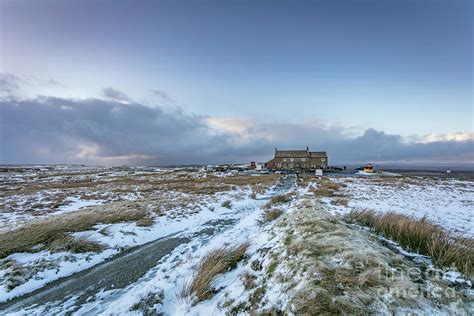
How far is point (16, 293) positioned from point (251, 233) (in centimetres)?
843

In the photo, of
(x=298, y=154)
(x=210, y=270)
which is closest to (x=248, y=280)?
(x=210, y=270)

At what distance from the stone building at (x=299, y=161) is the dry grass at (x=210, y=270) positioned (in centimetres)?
8069

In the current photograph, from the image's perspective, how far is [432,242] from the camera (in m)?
5.56

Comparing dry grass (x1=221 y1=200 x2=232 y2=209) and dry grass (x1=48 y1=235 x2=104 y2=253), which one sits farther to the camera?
dry grass (x1=221 y1=200 x2=232 y2=209)

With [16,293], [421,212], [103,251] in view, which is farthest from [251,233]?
[421,212]

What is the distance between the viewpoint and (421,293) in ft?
11.7

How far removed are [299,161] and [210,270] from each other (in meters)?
84.5

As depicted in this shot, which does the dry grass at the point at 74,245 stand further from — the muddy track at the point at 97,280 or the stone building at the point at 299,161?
the stone building at the point at 299,161

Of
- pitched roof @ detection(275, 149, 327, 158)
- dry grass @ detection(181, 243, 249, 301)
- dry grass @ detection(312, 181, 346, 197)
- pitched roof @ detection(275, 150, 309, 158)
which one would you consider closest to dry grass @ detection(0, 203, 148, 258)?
dry grass @ detection(181, 243, 249, 301)

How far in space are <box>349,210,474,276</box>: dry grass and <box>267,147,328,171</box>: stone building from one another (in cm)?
7823

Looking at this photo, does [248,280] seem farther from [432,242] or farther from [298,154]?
[298,154]

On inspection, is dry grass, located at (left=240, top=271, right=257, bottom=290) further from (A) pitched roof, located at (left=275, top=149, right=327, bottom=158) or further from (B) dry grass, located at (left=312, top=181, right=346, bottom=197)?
(A) pitched roof, located at (left=275, top=149, right=327, bottom=158)

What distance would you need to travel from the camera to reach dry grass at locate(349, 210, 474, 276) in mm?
4695

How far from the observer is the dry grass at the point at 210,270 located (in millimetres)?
5043
